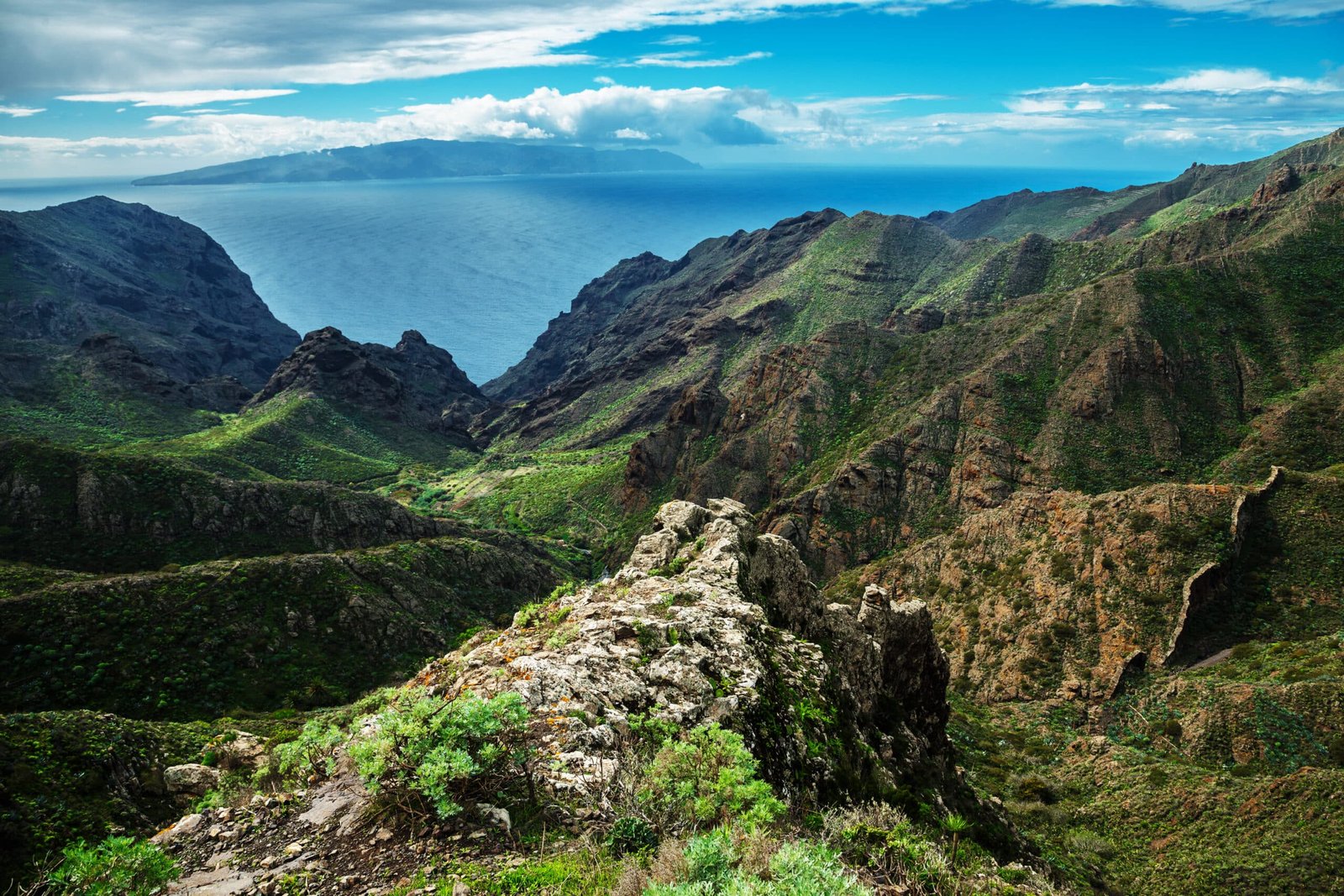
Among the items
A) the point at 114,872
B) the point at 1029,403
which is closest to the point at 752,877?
the point at 114,872

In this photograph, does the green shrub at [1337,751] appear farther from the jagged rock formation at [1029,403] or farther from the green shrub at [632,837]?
the green shrub at [632,837]

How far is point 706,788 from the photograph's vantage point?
944 centimetres

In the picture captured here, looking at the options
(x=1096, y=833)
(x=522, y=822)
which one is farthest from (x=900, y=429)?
(x=522, y=822)

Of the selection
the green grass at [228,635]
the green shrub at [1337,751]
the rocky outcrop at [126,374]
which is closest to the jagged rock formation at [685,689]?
the green grass at [228,635]

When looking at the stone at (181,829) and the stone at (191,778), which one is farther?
the stone at (191,778)

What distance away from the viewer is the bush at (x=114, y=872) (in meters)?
8.05

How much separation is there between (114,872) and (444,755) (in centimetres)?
401

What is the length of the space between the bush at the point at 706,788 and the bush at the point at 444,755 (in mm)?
1971

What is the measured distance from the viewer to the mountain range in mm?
11344

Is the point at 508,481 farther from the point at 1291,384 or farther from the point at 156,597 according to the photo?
the point at 1291,384

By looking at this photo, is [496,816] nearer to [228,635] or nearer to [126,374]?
[228,635]

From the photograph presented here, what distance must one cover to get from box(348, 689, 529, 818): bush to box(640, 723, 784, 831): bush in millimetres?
1971

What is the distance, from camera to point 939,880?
923cm

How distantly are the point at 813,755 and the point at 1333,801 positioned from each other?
26.9m
